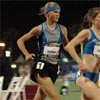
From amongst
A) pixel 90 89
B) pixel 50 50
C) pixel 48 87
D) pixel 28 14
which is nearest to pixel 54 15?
pixel 50 50

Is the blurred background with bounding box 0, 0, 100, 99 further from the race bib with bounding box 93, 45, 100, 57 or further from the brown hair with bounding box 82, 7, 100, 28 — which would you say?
the race bib with bounding box 93, 45, 100, 57

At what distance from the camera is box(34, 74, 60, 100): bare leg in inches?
257

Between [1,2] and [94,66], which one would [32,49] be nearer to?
[1,2]

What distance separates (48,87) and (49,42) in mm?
616

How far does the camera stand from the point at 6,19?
1066 inches

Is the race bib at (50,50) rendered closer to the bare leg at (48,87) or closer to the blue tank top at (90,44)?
the bare leg at (48,87)

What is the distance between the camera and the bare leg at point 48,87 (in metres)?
6.52

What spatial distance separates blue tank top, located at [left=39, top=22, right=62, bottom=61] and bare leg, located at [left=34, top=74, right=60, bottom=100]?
296mm

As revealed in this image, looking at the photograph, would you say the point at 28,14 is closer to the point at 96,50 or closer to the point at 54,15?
the point at 54,15

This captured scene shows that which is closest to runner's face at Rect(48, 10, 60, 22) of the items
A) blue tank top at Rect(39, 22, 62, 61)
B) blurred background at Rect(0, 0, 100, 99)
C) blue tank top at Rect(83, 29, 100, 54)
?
blue tank top at Rect(39, 22, 62, 61)

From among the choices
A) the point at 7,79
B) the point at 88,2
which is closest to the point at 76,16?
the point at 88,2

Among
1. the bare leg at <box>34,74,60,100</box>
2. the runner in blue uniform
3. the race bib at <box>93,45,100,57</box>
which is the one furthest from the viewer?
the bare leg at <box>34,74,60,100</box>

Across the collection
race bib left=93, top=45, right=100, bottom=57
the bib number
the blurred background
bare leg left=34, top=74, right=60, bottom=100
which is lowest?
bare leg left=34, top=74, right=60, bottom=100

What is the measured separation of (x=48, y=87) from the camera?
656 cm
